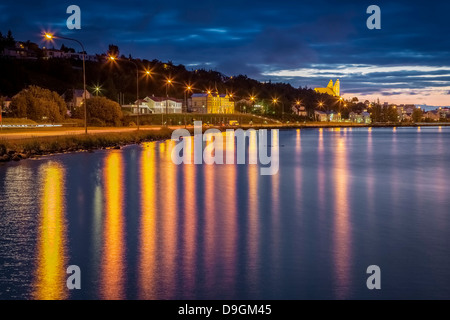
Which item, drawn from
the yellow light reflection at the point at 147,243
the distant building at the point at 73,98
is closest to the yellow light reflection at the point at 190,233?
the yellow light reflection at the point at 147,243

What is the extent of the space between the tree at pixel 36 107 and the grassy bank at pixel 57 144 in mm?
25699

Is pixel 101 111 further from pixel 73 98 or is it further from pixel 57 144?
pixel 73 98

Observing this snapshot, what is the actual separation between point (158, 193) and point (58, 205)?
4327 mm

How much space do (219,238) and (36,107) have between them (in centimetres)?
7039

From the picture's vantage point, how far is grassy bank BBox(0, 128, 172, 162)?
34.1m

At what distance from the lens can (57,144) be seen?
132 feet

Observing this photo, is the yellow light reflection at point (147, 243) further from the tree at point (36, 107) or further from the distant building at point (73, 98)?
the distant building at point (73, 98)

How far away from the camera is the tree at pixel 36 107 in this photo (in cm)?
7606

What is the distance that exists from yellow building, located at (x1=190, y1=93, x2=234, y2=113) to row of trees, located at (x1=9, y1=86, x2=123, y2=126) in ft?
291

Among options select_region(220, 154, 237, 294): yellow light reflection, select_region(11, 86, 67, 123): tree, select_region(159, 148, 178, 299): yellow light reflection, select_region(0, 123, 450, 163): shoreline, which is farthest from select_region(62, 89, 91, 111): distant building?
select_region(220, 154, 237, 294): yellow light reflection

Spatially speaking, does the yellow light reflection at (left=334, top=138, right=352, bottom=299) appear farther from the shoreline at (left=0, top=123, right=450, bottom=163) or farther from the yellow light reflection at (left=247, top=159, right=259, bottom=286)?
the shoreline at (left=0, top=123, right=450, bottom=163)

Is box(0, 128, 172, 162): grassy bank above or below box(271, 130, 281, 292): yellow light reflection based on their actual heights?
above

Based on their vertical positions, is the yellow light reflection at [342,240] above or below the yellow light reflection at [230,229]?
below
